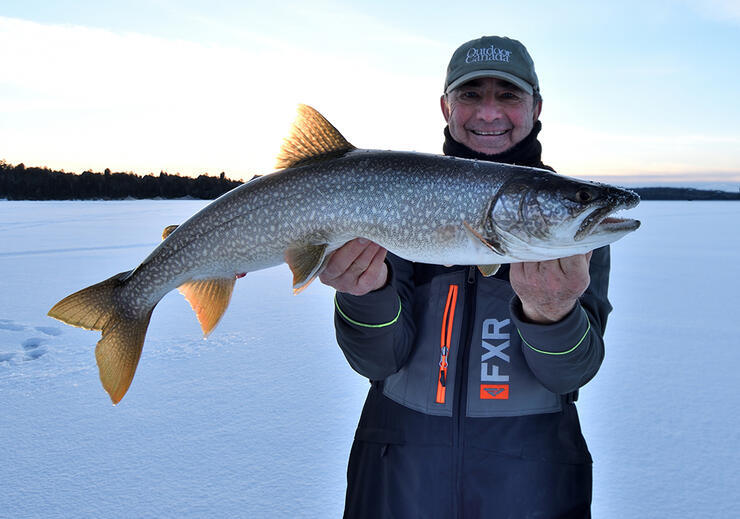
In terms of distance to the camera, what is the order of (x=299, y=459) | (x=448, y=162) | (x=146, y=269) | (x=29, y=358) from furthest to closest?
(x=29, y=358) → (x=299, y=459) → (x=146, y=269) → (x=448, y=162)

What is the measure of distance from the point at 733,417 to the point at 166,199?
50.6 metres

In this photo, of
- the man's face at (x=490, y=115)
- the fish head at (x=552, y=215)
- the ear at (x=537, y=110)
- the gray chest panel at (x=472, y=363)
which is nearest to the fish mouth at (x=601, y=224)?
the fish head at (x=552, y=215)

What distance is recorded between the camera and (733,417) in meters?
3.72

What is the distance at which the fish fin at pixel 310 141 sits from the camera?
2.35 meters

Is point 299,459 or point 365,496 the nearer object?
point 365,496

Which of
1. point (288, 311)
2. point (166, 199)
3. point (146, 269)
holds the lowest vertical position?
point (288, 311)

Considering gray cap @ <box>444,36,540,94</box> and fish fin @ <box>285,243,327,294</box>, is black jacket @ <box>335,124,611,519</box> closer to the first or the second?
fish fin @ <box>285,243,327,294</box>

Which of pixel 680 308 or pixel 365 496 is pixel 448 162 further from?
pixel 680 308

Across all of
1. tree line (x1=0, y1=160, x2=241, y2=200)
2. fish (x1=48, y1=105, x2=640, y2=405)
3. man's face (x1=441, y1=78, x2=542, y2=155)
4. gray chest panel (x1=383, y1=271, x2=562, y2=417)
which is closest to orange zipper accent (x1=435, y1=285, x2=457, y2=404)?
gray chest panel (x1=383, y1=271, x2=562, y2=417)

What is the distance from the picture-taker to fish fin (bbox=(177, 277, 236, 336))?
248 centimetres

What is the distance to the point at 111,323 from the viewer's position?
2.48 m

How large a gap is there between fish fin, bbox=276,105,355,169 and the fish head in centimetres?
77

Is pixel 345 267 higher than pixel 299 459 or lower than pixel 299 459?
higher

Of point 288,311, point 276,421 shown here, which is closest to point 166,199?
point 288,311
